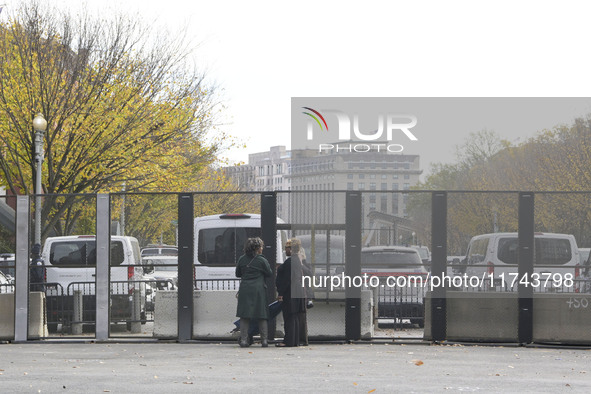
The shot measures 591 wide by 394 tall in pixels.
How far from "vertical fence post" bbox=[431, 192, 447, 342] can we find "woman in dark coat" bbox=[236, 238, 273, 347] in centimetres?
246

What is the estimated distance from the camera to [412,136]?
41.4 m

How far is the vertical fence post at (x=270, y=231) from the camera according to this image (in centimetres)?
1585

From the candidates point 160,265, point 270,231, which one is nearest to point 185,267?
point 160,265

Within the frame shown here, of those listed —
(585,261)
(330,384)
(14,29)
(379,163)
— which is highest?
(14,29)

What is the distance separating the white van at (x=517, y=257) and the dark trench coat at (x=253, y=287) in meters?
3.03

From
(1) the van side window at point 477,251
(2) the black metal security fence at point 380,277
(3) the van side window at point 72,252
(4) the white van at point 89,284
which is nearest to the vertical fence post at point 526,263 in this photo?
(2) the black metal security fence at point 380,277

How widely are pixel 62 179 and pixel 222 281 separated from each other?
53.3 feet

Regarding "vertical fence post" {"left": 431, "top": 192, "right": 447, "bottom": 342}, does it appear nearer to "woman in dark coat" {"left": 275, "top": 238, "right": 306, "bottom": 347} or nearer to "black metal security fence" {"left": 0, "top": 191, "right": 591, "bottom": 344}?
"black metal security fence" {"left": 0, "top": 191, "right": 591, "bottom": 344}

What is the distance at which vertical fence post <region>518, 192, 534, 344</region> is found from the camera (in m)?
15.5

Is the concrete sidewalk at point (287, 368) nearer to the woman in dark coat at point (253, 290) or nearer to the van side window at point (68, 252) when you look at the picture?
the woman in dark coat at point (253, 290)

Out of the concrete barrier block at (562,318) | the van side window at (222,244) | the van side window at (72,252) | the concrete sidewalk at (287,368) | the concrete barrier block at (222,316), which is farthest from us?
the van side window at (72,252)

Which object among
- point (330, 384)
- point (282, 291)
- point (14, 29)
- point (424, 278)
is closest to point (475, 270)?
point (424, 278)

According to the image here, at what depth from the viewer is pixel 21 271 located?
53.5 feet

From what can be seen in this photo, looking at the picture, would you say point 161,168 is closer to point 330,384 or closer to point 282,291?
point 282,291
